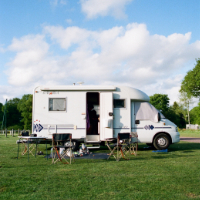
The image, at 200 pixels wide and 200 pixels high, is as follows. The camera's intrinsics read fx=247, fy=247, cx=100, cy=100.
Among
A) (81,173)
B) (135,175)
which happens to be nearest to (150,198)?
(135,175)

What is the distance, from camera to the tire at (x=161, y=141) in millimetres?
10070

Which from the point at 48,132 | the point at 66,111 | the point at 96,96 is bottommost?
the point at 48,132

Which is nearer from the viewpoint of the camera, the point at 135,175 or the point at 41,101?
the point at 135,175

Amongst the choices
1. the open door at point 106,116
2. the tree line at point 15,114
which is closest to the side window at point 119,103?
the open door at point 106,116

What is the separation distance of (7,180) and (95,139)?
551cm

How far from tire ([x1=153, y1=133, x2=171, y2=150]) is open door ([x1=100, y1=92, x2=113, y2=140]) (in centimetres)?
191

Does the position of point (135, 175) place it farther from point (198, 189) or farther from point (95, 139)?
point (95, 139)

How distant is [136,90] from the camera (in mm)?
10422

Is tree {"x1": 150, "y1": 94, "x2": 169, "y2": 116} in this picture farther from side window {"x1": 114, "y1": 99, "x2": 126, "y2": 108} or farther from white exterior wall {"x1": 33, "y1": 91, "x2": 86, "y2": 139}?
white exterior wall {"x1": 33, "y1": 91, "x2": 86, "y2": 139}

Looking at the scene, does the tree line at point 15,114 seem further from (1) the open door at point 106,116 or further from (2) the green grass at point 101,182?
(2) the green grass at point 101,182

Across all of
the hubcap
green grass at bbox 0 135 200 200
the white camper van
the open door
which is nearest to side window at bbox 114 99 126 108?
the white camper van

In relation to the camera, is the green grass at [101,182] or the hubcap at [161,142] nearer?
the green grass at [101,182]

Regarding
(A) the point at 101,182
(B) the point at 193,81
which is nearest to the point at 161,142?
(A) the point at 101,182

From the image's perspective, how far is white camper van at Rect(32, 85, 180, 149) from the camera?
9812 millimetres
